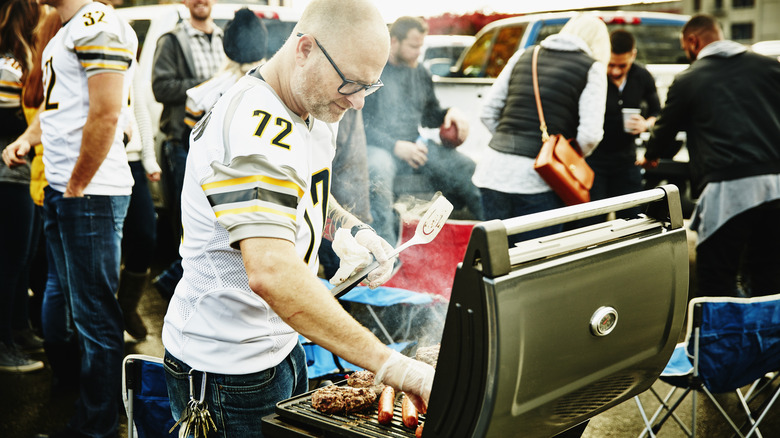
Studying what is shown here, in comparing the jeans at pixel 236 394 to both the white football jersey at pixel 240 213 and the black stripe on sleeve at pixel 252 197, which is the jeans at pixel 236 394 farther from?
the black stripe on sleeve at pixel 252 197

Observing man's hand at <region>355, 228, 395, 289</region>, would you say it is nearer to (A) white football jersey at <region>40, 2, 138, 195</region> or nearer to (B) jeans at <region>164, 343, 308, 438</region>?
(B) jeans at <region>164, 343, 308, 438</region>

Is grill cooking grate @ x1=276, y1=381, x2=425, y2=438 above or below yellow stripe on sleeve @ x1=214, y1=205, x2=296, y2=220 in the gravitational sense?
below

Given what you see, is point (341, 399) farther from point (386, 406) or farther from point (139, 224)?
point (139, 224)

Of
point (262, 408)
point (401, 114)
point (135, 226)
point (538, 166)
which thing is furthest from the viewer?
point (401, 114)

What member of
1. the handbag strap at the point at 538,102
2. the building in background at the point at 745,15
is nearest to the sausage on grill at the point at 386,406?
the handbag strap at the point at 538,102

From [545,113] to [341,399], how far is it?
9.09 ft

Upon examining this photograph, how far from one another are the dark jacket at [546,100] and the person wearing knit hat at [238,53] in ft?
4.99

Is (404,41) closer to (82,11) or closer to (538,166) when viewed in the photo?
(538,166)

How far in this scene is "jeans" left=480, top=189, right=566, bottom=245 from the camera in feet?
13.8

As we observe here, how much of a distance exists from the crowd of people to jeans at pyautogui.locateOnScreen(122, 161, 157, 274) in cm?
2

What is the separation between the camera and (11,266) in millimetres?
4039

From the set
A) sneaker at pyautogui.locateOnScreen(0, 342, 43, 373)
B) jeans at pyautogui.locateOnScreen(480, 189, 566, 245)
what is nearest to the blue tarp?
jeans at pyautogui.locateOnScreen(480, 189, 566, 245)

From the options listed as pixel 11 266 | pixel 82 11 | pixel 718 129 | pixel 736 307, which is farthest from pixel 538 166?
pixel 11 266

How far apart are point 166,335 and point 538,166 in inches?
104
